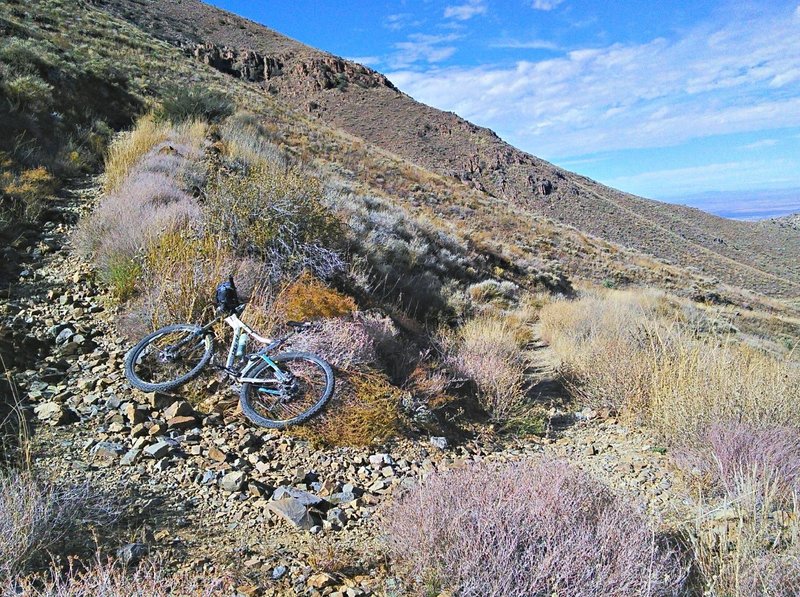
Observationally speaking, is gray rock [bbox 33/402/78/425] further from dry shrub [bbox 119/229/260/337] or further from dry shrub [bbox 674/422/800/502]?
dry shrub [bbox 674/422/800/502]

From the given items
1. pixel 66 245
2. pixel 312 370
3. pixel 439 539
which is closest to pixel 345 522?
pixel 439 539

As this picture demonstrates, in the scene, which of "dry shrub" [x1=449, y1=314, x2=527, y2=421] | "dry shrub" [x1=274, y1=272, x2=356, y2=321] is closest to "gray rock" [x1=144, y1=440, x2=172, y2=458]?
"dry shrub" [x1=274, y1=272, x2=356, y2=321]

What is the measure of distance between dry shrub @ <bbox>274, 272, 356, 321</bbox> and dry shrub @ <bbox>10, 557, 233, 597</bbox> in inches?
111

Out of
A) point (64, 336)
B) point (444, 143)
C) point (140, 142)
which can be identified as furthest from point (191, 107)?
point (444, 143)

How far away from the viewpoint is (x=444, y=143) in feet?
168

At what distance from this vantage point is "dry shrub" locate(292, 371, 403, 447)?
423 cm

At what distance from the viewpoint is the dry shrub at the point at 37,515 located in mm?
2402

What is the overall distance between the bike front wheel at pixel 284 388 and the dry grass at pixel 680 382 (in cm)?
316

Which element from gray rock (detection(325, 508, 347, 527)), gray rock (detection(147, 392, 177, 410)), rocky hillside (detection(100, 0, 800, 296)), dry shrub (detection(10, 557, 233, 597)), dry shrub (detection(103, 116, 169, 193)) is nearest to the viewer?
dry shrub (detection(10, 557, 233, 597))

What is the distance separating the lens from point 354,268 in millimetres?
7590

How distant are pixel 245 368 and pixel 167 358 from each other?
0.80 metres

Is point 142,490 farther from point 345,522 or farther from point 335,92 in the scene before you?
point 335,92

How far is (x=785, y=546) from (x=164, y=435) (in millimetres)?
4148

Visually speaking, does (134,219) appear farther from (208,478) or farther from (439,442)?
(439,442)
